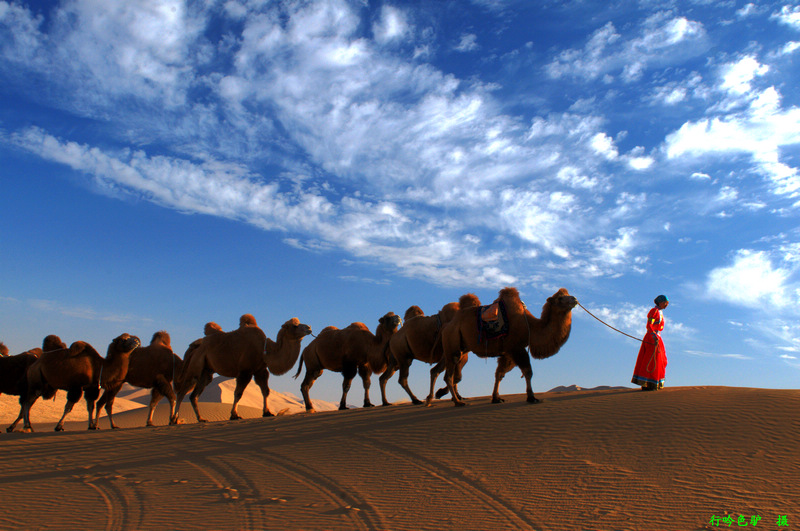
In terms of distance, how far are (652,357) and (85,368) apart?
1396cm

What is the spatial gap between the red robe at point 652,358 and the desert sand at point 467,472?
14.3 inches

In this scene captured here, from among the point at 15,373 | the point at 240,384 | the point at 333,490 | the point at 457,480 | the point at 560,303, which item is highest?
the point at 560,303

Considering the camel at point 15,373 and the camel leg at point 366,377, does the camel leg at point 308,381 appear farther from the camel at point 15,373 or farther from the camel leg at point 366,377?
the camel at point 15,373

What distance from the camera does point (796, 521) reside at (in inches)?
190

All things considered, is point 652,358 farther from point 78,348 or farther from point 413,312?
point 78,348

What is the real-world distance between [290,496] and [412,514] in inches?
67.3

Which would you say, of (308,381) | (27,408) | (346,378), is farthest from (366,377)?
(27,408)

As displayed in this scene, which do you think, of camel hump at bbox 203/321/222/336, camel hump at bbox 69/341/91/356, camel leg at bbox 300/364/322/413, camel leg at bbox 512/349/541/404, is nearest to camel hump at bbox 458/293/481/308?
camel leg at bbox 512/349/541/404

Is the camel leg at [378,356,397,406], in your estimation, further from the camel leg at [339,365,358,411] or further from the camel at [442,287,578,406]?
the camel at [442,287,578,406]

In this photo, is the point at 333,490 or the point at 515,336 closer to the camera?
the point at 333,490

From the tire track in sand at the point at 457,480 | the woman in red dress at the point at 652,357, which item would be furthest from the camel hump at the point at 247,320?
the woman in red dress at the point at 652,357

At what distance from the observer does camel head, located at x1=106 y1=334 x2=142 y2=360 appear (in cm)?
1430

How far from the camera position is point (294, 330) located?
49.0ft

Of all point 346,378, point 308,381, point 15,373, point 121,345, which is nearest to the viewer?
point 121,345
